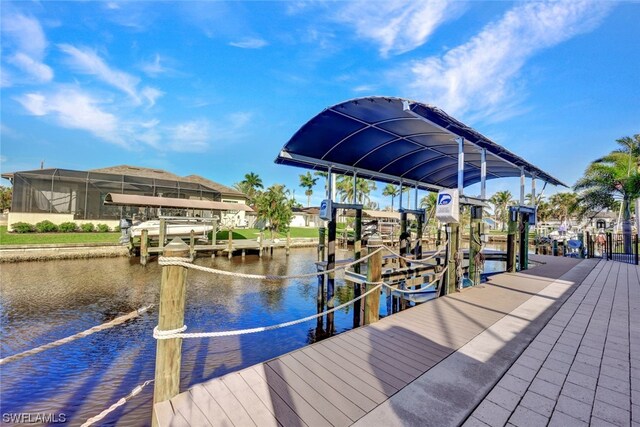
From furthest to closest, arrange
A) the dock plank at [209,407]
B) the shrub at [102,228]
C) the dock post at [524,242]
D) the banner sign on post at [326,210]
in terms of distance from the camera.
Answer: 1. the shrub at [102,228]
2. the dock post at [524,242]
3. the banner sign on post at [326,210]
4. the dock plank at [209,407]

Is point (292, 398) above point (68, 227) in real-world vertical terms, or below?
below

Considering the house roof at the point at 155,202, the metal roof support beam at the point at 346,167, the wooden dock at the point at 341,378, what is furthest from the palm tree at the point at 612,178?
the house roof at the point at 155,202

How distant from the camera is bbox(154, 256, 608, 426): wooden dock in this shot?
94.7 inches

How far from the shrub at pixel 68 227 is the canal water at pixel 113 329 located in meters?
8.48

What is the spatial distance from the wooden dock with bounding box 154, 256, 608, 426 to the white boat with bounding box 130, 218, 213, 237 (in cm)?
1933

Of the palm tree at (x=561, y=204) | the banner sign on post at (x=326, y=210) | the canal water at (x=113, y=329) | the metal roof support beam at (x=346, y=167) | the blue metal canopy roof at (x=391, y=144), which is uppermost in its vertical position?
the palm tree at (x=561, y=204)

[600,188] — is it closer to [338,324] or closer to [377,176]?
[377,176]

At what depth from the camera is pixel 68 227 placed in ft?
73.8

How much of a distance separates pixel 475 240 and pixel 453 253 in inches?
58.2

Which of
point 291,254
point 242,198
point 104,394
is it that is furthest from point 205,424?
point 242,198

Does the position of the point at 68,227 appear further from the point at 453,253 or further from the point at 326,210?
the point at 453,253

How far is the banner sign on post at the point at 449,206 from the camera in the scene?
20.9ft

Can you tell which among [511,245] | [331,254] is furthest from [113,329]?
[511,245]

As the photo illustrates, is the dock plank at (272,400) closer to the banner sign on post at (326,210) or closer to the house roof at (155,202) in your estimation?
the banner sign on post at (326,210)
